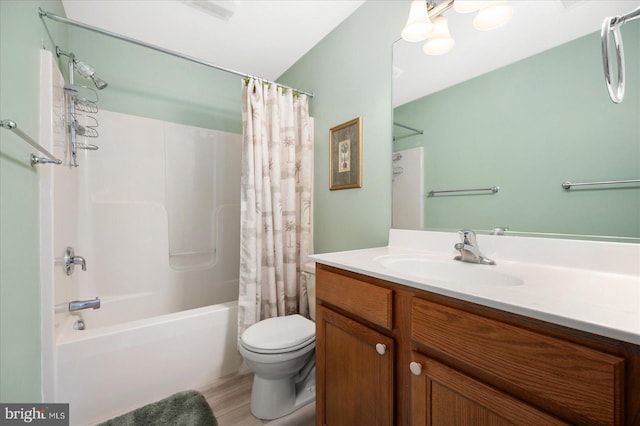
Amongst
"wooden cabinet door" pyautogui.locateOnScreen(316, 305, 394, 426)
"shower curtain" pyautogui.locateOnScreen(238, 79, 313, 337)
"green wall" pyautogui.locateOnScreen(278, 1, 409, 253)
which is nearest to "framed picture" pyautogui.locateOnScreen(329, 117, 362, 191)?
"green wall" pyautogui.locateOnScreen(278, 1, 409, 253)

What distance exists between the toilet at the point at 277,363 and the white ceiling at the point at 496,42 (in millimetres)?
1376

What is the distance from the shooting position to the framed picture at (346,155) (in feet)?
5.10

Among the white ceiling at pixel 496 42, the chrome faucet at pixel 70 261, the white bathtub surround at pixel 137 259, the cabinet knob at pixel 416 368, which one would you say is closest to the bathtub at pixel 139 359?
the white bathtub surround at pixel 137 259

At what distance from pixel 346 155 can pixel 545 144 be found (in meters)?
1.00

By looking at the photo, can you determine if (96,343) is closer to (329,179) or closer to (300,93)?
(329,179)

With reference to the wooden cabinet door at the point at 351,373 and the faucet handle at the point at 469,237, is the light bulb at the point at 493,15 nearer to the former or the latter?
the faucet handle at the point at 469,237

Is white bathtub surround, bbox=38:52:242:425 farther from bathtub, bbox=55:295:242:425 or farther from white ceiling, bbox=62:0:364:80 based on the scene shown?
white ceiling, bbox=62:0:364:80

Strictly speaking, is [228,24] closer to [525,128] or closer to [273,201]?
[273,201]

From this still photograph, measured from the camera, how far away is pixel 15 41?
91 cm

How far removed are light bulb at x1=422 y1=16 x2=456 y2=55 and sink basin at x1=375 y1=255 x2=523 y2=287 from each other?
996 mm

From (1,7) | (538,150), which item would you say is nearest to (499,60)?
(538,150)

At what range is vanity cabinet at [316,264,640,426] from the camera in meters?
0.43

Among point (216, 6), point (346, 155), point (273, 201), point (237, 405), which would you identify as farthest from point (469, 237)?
point (216, 6)

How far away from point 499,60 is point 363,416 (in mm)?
1466
